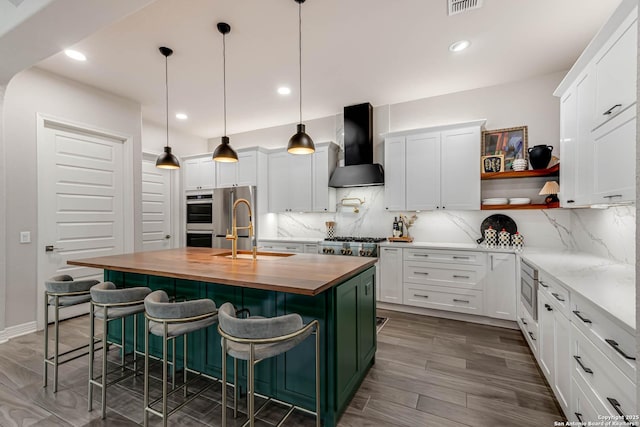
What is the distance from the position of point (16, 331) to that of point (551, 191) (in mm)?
6161

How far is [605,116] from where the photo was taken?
6.03ft

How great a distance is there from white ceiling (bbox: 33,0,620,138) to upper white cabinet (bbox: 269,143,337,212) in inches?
34.5

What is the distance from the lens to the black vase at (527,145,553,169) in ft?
10.4

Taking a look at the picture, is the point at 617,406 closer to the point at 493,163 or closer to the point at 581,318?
the point at 581,318

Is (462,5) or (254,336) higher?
(462,5)

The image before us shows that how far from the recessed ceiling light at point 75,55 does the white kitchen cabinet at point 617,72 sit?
452 centimetres

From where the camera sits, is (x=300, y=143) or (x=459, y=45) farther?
(x=459, y=45)

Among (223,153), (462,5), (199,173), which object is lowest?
(223,153)

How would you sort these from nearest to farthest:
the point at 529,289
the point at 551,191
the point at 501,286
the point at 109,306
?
1. the point at 109,306
2. the point at 529,289
3. the point at 551,191
4. the point at 501,286

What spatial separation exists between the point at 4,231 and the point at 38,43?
81.0 inches

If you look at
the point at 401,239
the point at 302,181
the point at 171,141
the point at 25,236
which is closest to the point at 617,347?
the point at 401,239

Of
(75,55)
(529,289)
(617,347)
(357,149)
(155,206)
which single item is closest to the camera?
(617,347)

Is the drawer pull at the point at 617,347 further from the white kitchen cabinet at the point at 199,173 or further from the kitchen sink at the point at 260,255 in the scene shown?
the white kitchen cabinet at the point at 199,173

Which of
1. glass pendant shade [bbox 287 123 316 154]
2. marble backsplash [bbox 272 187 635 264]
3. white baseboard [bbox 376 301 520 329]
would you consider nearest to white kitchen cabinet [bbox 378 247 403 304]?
white baseboard [bbox 376 301 520 329]
